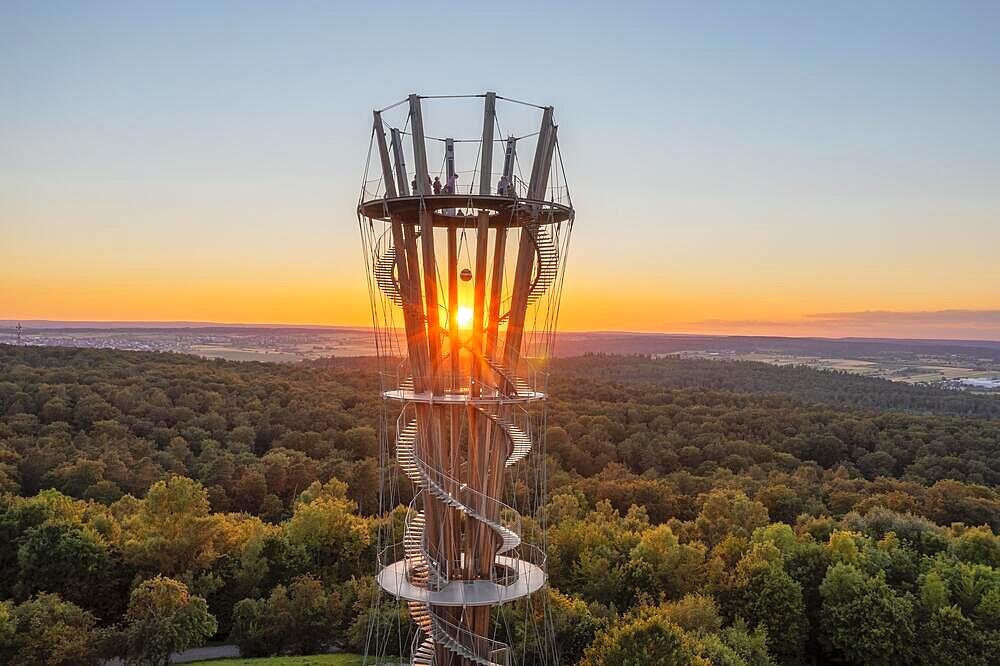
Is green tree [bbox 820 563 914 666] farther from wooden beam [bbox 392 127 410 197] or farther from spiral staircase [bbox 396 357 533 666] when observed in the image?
wooden beam [bbox 392 127 410 197]

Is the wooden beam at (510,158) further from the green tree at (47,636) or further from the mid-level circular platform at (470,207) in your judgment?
the green tree at (47,636)

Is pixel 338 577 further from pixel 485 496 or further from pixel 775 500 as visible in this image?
pixel 775 500

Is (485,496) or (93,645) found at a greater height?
(485,496)

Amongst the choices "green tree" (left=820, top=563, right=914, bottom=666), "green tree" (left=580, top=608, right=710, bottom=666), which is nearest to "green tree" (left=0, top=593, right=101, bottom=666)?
"green tree" (left=580, top=608, right=710, bottom=666)

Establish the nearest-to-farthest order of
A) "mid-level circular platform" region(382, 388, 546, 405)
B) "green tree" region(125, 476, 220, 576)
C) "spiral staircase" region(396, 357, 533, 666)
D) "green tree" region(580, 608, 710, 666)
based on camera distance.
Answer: "mid-level circular platform" region(382, 388, 546, 405)
"spiral staircase" region(396, 357, 533, 666)
"green tree" region(580, 608, 710, 666)
"green tree" region(125, 476, 220, 576)

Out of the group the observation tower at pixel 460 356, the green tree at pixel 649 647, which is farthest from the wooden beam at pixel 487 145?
the green tree at pixel 649 647

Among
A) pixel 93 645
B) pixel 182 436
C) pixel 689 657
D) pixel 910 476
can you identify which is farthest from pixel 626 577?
pixel 182 436

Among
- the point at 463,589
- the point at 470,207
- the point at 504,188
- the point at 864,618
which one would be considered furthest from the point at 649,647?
the point at 504,188
